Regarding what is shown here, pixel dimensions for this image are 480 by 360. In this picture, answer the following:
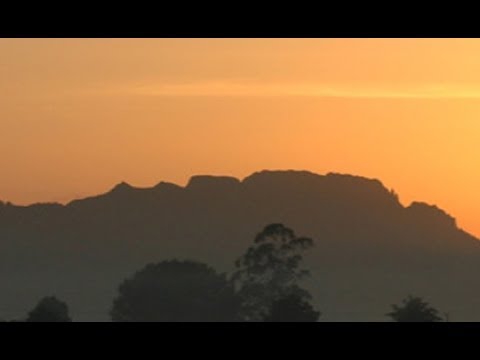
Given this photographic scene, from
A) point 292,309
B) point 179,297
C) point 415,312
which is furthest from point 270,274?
point 179,297

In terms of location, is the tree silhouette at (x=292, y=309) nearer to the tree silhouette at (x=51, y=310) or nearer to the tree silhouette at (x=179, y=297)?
the tree silhouette at (x=179, y=297)

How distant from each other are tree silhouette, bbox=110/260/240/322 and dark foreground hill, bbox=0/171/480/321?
952cm

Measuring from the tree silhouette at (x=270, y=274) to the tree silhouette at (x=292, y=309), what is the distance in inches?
45.1

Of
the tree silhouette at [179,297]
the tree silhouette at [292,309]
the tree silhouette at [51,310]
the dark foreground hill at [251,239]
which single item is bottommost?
the tree silhouette at [292,309]

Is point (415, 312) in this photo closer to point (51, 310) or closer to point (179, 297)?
point (51, 310)

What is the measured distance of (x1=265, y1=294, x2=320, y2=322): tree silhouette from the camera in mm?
59469

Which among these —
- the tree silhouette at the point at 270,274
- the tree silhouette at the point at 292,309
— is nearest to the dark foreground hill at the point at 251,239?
the tree silhouette at the point at 270,274

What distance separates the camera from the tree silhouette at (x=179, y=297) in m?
75.2

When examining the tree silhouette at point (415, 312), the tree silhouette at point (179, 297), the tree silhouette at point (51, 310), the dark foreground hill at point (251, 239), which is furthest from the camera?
Answer: the dark foreground hill at point (251, 239)

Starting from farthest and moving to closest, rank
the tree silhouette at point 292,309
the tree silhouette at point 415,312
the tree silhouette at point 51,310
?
1. the tree silhouette at point 51,310
2. the tree silhouette at point 292,309
3. the tree silhouette at point 415,312
